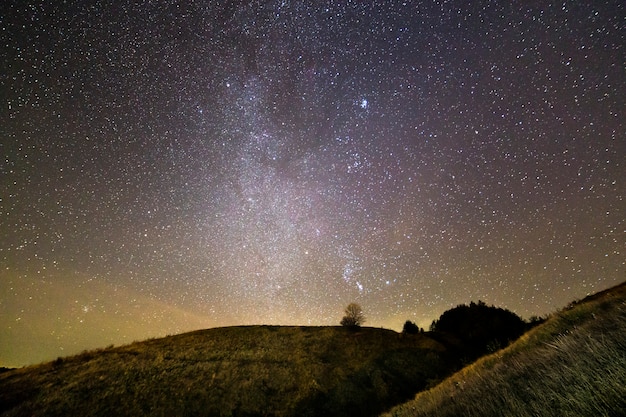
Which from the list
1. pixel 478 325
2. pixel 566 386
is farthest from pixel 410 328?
pixel 566 386

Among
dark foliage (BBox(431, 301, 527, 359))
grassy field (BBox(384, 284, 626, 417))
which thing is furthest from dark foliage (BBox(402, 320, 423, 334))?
grassy field (BBox(384, 284, 626, 417))

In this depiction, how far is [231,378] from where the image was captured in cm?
1942

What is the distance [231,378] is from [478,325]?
26.0 meters

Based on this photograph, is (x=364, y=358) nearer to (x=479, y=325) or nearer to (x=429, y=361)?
(x=429, y=361)

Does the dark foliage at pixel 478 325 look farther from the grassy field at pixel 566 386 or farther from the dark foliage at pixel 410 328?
the grassy field at pixel 566 386

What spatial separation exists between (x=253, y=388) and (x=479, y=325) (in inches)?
983

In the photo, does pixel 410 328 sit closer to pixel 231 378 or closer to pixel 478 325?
pixel 478 325

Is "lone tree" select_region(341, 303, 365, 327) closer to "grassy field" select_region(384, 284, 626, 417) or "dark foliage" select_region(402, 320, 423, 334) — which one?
"dark foliage" select_region(402, 320, 423, 334)

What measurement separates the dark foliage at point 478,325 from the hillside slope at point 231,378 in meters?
5.06

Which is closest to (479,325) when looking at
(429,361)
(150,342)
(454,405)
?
(429,361)

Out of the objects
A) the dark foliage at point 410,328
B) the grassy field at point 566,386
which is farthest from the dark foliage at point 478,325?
the grassy field at point 566,386

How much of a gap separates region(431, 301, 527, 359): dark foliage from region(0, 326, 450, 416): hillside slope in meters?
5.06

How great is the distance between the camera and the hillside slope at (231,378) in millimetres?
16203

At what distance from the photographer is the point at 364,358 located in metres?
22.8
